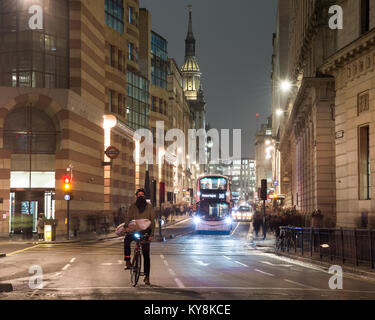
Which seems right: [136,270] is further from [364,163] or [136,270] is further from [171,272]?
[364,163]

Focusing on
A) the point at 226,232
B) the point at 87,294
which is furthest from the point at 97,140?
the point at 87,294

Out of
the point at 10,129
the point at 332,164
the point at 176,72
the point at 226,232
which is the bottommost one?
the point at 226,232

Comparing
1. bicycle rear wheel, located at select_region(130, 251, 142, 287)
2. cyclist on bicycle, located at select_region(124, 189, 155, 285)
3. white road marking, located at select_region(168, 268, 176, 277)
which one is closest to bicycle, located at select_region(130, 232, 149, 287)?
bicycle rear wheel, located at select_region(130, 251, 142, 287)

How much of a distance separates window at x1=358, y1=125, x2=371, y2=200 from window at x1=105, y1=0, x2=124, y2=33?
148 ft

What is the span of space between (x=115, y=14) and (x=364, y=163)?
47.9 m

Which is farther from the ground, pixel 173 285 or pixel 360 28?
pixel 360 28

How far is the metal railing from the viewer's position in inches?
833

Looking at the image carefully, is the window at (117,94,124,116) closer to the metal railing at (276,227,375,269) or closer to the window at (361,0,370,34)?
the metal railing at (276,227,375,269)

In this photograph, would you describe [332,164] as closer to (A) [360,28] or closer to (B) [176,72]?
(A) [360,28]

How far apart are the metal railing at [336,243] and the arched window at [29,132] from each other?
90.5 feet

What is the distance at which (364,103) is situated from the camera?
31.9m

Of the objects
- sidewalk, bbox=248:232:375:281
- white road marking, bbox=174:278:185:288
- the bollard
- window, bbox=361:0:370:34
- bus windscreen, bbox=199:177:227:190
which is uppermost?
window, bbox=361:0:370:34
